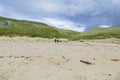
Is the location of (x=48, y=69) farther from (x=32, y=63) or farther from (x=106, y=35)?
(x=106, y=35)

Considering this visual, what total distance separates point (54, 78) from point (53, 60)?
142 inches

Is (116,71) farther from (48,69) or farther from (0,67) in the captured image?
(0,67)

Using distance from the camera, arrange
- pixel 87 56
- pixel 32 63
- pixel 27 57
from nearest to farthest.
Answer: pixel 32 63 → pixel 27 57 → pixel 87 56

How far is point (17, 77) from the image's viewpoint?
16.1 m

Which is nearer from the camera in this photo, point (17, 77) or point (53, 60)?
point (17, 77)

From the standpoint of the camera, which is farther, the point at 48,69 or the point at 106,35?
the point at 106,35

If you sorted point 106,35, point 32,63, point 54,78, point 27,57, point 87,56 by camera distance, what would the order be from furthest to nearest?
point 106,35, point 87,56, point 27,57, point 32,63, point 54,78

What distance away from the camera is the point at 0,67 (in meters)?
17.5

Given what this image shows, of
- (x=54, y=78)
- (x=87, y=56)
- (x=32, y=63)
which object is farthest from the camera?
(x=87, y=56)

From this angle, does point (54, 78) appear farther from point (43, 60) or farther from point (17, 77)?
point (43, 60)

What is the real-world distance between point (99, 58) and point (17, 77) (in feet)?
24.7

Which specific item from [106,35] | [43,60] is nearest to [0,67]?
[43,60]

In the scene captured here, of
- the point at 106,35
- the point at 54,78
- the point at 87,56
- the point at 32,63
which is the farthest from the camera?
the point at 106,35

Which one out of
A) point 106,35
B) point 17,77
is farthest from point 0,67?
point 106,35
